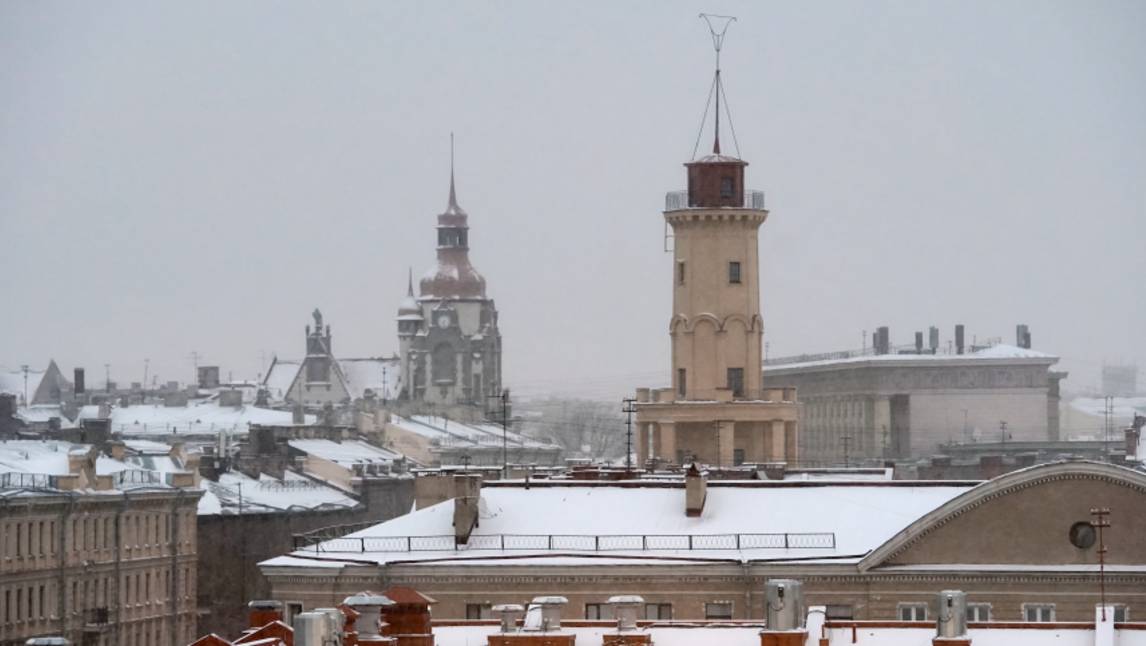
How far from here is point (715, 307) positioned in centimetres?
10806

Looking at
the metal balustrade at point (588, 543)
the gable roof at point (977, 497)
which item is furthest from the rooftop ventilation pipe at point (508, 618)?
the metal balustrade at point (588, 543)

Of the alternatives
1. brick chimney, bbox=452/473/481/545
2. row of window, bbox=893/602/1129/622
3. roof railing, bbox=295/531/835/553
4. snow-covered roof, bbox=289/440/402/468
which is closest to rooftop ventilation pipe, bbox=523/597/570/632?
row of window, bbox=893/602/1129/622

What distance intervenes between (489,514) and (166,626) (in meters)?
47.7

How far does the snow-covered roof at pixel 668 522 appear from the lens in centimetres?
6719

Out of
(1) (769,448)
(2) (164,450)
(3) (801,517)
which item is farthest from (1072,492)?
(2) (164,450)

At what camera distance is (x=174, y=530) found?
12094 centimetres

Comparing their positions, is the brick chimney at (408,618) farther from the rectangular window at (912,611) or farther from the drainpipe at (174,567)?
the drainpipe at (174,567)

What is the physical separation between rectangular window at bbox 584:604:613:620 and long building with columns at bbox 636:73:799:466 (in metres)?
41.4

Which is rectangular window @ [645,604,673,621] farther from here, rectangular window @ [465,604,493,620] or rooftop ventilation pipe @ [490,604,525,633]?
rooftop ventilation pipe @ [490,604,525,633]

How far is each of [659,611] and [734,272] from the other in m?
43.6

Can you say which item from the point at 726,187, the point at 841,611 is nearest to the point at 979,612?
the point at 841,611

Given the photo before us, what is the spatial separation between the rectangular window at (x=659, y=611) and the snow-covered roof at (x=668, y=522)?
1351 millimetres

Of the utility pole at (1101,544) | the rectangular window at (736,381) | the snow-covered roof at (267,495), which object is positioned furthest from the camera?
the snow-covered roof at (267,495)

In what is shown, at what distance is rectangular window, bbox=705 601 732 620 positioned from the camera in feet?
213
